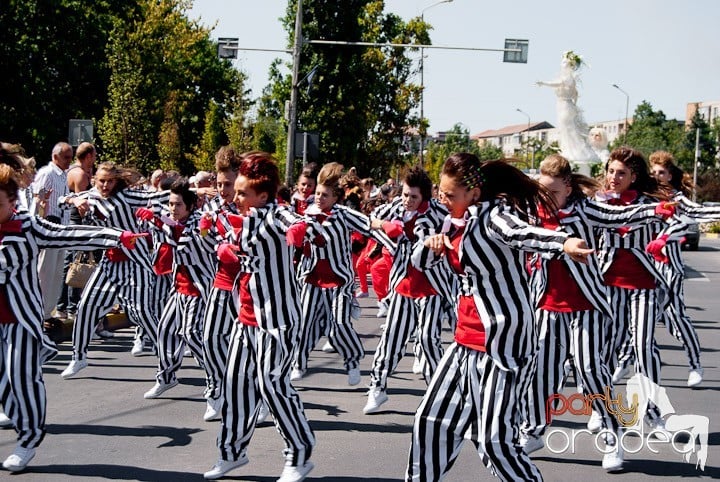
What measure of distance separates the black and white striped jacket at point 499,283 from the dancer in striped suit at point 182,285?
12.3 feet

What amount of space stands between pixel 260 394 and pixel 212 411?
6.13 ft

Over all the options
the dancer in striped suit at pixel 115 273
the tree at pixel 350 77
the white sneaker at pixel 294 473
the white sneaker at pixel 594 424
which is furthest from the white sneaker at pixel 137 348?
the tree at pixel 350 77

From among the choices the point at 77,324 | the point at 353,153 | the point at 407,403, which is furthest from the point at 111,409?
the point at 353,153

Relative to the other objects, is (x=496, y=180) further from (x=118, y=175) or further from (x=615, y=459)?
(x=118, y=175)

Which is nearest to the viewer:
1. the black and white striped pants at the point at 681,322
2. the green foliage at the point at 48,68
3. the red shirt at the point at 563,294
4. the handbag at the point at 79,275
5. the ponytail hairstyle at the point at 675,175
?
the red shirt at the point at 563,294

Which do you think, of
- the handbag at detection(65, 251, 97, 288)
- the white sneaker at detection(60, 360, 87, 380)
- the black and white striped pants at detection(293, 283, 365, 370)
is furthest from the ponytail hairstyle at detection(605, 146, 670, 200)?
the handbag at detection(65, 251, 97, 288)

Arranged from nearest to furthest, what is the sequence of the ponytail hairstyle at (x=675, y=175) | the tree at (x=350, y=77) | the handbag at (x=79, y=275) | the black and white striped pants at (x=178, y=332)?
the black and white striped pants at (x=178, y=332)
the ponytail hairstyle at (x=675, y=175)
the handbag at (x=79, y=275)
the tree at (x=350, y=77)

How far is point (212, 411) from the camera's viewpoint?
798 cm

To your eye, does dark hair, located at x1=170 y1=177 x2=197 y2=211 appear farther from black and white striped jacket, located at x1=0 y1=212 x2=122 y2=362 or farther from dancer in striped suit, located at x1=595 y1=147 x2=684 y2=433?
dancer in striped suit, located at x1=595 y1=147 x2=684 y2=433

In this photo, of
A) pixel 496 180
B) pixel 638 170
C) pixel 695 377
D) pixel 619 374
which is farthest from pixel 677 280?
pixel 496 180

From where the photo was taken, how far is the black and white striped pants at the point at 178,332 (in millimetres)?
8320

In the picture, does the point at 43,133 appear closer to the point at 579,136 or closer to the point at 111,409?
the point at 579,136

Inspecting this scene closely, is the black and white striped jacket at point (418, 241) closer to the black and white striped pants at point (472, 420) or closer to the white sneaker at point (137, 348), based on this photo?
the black and white striped pants at point (472, 420)

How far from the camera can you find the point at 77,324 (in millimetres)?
9625
